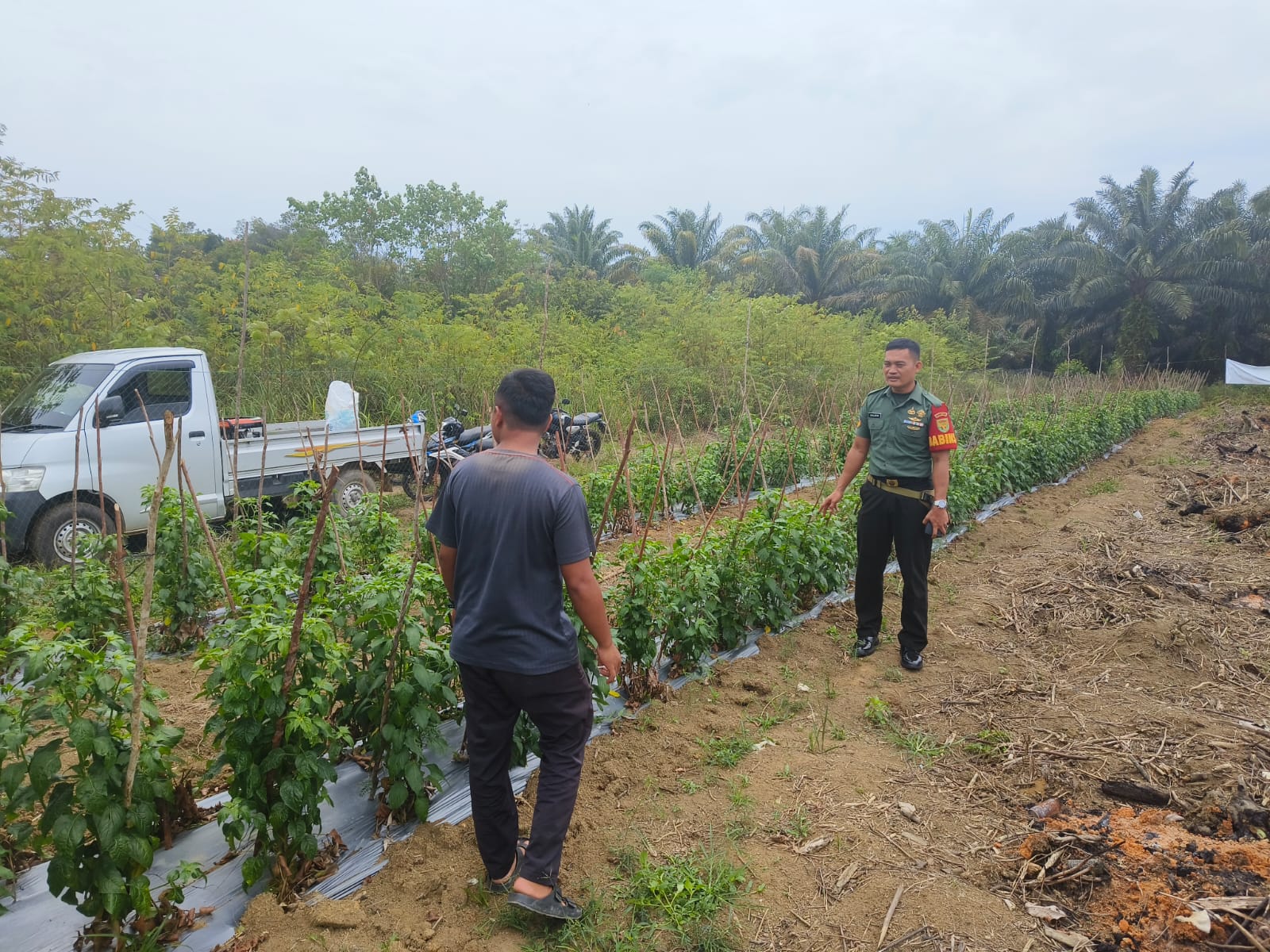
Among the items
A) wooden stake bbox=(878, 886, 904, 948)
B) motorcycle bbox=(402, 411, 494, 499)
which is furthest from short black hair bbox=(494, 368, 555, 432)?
motorcycle bbox=(402, 411, 494, 499)

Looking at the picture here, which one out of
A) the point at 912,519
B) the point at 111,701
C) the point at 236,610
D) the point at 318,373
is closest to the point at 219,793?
the point at 236,610

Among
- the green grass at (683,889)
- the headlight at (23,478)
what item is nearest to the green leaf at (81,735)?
the green grass at (683,889)

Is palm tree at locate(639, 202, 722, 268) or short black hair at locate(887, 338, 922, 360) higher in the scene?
palm tree at locate(639, 202, 722, 268)

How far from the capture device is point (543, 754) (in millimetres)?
2422

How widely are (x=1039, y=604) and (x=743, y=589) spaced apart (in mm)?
2446

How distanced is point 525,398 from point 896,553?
290 centimetres

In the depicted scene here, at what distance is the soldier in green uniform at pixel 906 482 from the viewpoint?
4164 mm

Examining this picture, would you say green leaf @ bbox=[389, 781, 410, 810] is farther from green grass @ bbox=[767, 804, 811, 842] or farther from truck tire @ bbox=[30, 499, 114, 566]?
truck tire @ bbox=[30, 499, 114, 566]

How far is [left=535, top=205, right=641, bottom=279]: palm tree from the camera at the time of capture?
98.0ft

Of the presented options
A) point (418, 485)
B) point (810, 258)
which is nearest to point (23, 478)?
point (418, 485)

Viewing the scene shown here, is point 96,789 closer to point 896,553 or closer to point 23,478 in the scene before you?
point 896,553

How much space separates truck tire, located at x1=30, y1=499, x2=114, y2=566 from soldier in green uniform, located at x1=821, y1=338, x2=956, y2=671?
18.6ft

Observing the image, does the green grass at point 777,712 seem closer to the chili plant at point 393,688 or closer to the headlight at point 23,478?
the chili plant at point 393,688

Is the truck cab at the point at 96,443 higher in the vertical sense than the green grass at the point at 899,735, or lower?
higher
